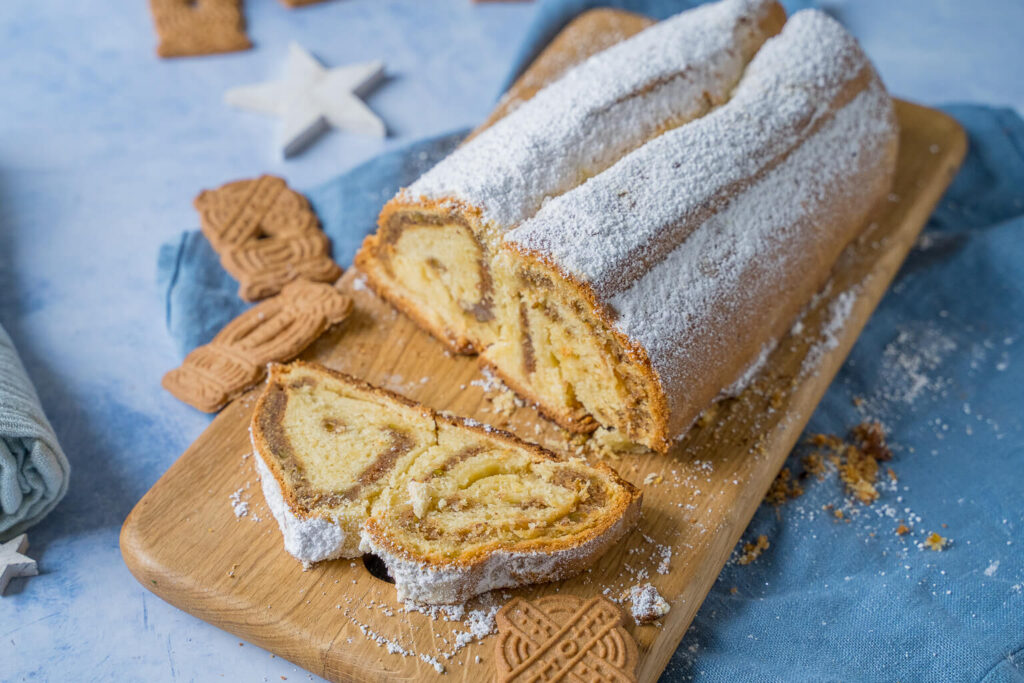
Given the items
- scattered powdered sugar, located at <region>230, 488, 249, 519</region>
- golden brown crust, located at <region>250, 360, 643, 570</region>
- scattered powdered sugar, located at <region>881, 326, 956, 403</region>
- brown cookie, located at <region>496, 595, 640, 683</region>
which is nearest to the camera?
brown cookie, located at <region>496, 595, 640, 683</region>

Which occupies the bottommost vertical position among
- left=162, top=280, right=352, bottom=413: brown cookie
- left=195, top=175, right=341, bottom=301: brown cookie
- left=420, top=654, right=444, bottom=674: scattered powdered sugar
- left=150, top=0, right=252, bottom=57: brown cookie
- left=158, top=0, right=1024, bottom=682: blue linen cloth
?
left=158, top=0, right=1024, bottom=682: blue linen cloth

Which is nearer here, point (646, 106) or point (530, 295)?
point (530, 295)

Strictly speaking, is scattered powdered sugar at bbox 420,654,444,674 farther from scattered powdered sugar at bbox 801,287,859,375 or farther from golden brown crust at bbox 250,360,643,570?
scattered powdered sugar at bbox 801,287,859,375

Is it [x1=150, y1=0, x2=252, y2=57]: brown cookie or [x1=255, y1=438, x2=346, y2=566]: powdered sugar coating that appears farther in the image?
[x1=150, y1=0, x2=252, y2=57]: brown cookie

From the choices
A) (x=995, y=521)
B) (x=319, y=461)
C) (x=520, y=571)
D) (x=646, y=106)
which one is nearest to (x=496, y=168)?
(x=646, y=106)

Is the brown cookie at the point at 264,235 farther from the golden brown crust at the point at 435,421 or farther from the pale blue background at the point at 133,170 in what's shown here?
the golden brown crust at the point at 435,421

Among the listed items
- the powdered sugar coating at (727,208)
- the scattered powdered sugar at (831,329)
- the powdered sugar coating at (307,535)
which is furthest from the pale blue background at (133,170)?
the scattered powdered sugar at (831,329)

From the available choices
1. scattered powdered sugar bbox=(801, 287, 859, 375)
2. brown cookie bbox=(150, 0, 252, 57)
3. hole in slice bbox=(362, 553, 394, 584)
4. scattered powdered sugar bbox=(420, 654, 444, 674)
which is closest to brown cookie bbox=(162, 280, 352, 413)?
hole in slice bbox=(362, 553, 394, 584)

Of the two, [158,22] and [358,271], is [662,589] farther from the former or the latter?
[158,22]
